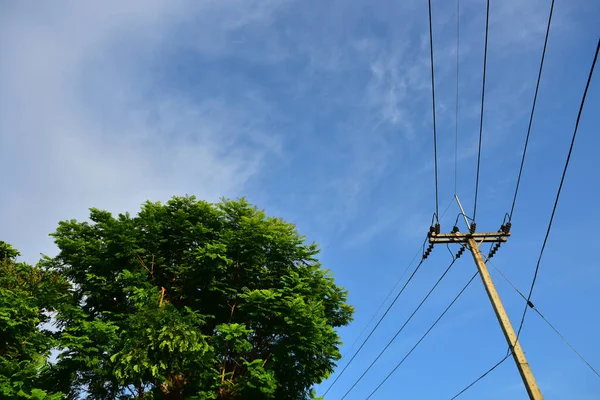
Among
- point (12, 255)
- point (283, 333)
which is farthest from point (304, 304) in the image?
point (12, 255)

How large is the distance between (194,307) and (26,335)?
6.13m

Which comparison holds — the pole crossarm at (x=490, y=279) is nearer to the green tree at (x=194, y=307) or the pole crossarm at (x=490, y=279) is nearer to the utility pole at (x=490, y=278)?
the utility pole at (x=490, y=278)

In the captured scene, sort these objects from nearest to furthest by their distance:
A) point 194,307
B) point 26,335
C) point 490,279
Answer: point 490,279
point 26,335
point 194,307

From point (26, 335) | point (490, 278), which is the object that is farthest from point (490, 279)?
point (26, 335)

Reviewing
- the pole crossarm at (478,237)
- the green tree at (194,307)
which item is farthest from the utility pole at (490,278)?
the green tree at (194,307)

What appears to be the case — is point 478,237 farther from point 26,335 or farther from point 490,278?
point 26,335

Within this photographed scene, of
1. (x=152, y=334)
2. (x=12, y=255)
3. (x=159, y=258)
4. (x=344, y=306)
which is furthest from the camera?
(x=12, y=255)

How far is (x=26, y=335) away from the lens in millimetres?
15453

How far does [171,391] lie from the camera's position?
15633 millimetres

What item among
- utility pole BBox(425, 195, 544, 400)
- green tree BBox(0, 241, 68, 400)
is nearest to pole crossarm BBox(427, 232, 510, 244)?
utility pole BBox(425, 195, 544, 400)

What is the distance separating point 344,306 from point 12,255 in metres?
19.3

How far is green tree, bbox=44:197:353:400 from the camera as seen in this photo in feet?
47.5

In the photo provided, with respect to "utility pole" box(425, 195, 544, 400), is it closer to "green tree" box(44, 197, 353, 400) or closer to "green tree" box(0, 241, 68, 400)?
"green tree" box(44, 197, 353, 400)

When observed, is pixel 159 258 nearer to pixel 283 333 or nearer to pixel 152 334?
pixel 152 334
